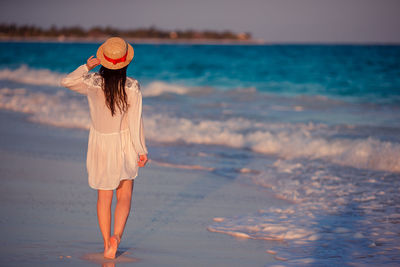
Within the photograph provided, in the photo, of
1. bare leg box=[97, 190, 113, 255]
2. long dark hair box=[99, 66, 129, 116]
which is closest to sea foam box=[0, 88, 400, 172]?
bare leg box=[97, 190, 113, 255]

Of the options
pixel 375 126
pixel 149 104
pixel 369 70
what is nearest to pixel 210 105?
pixel 149 104

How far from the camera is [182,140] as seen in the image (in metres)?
9.23

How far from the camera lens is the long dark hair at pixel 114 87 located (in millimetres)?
3379

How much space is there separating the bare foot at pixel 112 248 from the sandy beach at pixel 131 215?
1.8 inches

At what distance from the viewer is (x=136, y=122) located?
3.49 m

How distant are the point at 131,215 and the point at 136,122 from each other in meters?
1.63

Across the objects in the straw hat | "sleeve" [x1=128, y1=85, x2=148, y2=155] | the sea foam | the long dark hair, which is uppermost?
the sea foam

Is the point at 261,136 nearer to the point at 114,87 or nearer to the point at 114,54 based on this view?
the point at 114,87

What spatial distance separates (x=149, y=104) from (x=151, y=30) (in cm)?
11288

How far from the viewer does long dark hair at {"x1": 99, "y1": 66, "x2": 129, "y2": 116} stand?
338 cm

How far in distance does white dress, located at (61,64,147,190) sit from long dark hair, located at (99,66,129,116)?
38mm

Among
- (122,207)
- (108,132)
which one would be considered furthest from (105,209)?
(108,132)

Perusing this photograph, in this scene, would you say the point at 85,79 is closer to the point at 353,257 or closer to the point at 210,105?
the point at 353,257

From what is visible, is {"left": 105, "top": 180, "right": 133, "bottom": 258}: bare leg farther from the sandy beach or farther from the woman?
the sandy beach
